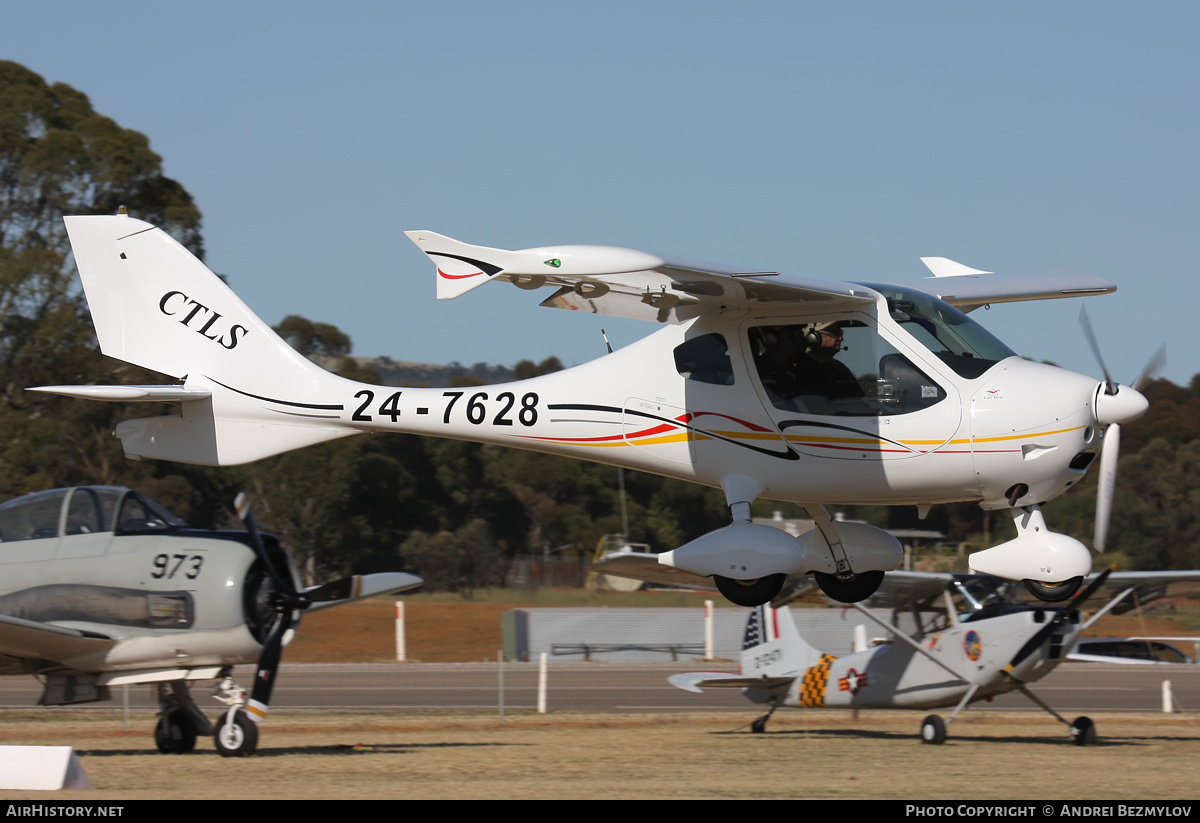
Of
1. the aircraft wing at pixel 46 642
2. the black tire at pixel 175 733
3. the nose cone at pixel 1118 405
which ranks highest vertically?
the nose cone at pixel 1118 405

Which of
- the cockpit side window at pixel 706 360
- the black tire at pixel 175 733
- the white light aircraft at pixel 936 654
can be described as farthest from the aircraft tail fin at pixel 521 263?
the white light aircraft at pixel 936 654

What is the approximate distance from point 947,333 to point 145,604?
940 cm

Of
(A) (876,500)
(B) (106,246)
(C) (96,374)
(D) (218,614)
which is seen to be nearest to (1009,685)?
(A) (876,500)

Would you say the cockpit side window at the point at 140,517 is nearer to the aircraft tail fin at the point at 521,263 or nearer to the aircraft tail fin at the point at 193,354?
the aircraft tail fin at the point at 193,354

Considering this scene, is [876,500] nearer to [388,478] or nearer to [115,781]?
[115,781]

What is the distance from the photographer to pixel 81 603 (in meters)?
14.8

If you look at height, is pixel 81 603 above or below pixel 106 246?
below

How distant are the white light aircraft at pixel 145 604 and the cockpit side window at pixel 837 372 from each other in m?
7.12

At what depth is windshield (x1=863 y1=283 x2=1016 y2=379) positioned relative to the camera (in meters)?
9.98

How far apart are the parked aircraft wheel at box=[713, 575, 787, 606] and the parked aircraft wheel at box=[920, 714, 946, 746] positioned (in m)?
8.09

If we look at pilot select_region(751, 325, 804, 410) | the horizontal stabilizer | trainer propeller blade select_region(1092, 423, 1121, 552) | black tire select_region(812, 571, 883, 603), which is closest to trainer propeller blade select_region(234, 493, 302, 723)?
the horizontal stabilizer

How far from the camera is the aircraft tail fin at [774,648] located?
65.5 ft

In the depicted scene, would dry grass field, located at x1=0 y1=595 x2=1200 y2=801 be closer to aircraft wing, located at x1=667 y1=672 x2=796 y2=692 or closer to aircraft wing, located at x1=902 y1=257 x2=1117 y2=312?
aircraft wing, located at x1=667 y1=672 x2=796 y2=692
